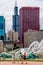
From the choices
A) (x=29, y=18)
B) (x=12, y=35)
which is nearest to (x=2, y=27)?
(x=12, y=35)

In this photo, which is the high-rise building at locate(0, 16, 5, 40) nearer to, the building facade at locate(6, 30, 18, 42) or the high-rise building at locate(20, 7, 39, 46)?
the building facade at locate(6, 30, 18, 42)

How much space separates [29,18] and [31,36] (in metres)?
0.44

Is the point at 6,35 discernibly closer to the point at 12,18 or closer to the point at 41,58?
the point at 12,18

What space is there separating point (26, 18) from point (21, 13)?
0.50 ft

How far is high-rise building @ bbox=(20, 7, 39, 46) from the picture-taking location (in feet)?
12.4

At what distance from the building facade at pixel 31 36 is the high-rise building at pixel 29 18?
0.42 ft

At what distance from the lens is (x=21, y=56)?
3.24 metres

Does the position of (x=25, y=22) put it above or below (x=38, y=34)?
above

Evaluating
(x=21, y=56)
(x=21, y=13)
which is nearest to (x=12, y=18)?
(x=21, y=13)

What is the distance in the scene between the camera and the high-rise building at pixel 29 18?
3.79 metres

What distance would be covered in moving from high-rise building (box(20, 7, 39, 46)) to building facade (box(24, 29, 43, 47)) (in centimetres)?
13

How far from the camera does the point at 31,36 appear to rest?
3637 millimetres

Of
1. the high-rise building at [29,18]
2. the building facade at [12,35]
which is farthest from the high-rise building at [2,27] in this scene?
the high-rise building at [29,18]

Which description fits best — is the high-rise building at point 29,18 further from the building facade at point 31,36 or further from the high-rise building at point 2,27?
the high-rise building at point 2,27
